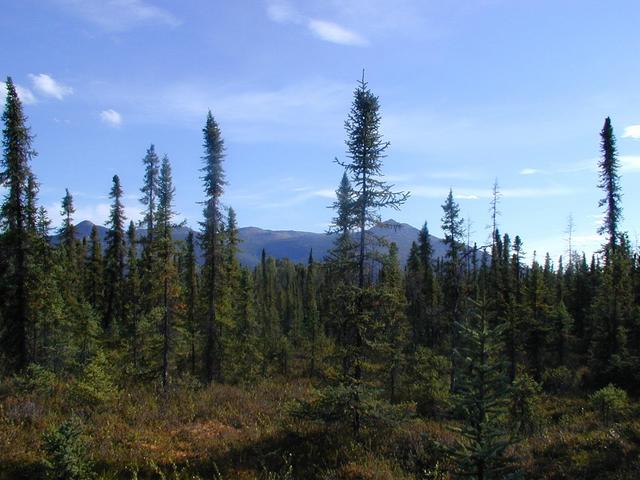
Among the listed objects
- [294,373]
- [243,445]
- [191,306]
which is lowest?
[294,373]

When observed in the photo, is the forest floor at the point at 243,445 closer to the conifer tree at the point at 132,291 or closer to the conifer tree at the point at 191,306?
the conifer tree at the point at 191,306

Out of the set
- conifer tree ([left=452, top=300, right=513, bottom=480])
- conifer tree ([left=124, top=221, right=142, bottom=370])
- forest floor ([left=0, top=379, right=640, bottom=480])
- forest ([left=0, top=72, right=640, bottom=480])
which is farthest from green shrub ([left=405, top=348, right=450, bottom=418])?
conifer tree ([left=124, top=221, right=142, bottom=370])

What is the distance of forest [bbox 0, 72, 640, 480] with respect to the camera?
10.3 metres

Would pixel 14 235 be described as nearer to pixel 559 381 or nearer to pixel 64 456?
pixel 64 456

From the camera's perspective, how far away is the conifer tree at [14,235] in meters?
21.5

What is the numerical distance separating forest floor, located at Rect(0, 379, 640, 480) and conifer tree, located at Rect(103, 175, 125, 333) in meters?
27.9

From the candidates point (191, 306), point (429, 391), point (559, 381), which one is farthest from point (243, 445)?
point (559, 381)

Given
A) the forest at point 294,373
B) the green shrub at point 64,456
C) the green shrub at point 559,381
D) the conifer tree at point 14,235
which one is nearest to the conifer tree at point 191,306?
the forest at point 294,373

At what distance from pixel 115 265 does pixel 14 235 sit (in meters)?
26.0

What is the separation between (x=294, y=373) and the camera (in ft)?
156

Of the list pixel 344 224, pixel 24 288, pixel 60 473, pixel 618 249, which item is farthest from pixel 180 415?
pixel 618 249

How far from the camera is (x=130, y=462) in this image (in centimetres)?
1127

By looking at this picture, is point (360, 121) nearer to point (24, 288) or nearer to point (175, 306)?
point (175, 306)

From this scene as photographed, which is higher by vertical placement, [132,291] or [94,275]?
[94,275]
